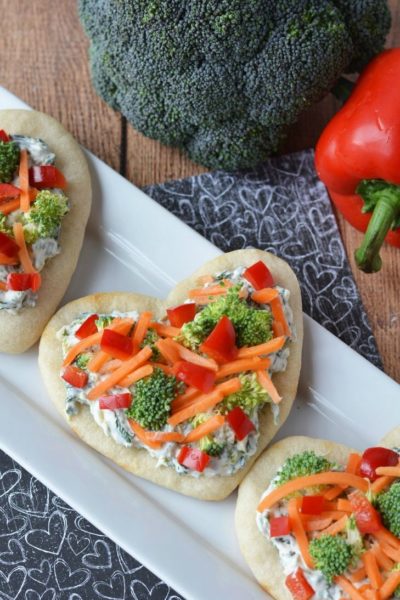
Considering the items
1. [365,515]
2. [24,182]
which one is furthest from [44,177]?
[365,515]

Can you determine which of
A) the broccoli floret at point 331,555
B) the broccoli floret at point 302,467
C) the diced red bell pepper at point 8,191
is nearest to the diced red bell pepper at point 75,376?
the diced red bell pepper at point 8,191

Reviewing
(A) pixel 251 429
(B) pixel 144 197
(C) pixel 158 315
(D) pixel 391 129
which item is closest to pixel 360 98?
(D) pixel 391 129

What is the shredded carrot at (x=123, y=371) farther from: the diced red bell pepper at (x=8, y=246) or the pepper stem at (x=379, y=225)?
the pepper stem at (x=379, y=225)

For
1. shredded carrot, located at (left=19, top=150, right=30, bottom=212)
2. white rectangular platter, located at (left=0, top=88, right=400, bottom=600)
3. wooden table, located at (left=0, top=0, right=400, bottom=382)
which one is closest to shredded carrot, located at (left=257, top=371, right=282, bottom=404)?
white rectangular platter, located at (left=0, top=88, right=400, bottom=600)

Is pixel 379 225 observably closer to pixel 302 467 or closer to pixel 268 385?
pixel 268 385

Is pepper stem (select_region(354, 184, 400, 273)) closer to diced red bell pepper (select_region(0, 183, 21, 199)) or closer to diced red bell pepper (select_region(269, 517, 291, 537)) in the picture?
diced red bell pepper (select_region(269, 517, 291, 537))

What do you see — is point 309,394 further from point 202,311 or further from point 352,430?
point 202,311
